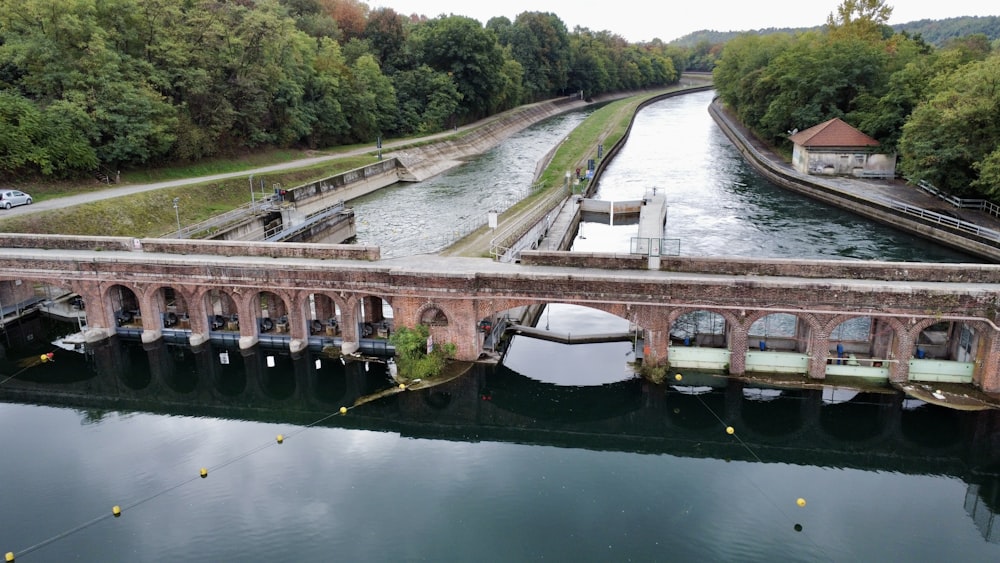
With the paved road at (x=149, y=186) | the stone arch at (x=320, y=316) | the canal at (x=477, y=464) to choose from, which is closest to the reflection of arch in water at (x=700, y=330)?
the canal at (x=477, y=464)

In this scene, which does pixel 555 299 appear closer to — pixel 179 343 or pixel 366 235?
pixel 179 343

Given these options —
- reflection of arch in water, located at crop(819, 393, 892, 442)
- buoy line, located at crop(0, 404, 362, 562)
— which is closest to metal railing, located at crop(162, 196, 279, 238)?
buoy line, located at crop(0, 404, 362, 562)

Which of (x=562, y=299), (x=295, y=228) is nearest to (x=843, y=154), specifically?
(x=562, y=299)

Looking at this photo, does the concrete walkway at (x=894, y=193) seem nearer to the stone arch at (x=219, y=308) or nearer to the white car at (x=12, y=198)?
the stone arch at (x=219, y=308)

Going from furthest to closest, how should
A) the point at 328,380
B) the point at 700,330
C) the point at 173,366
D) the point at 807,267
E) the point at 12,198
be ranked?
the point at 12,198 < the point at 700,330 < the point at 173,366 < the point at 328,380 < the point at 807,267

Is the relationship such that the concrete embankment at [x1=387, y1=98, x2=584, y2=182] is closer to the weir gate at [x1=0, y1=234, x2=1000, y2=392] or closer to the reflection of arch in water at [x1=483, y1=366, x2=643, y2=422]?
the weir gate at [x1=0, y1=234, x2=1000, y2=392]

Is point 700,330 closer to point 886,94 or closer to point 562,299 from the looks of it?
point 562,299

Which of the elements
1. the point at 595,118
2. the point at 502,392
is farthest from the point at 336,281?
the point at 595,118
